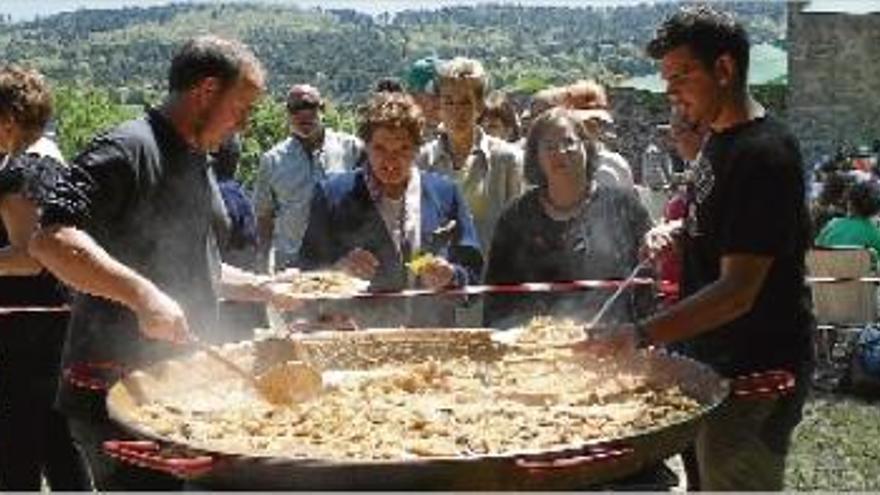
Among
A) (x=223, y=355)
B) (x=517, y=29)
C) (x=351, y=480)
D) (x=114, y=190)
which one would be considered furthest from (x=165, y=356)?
(x=517, y=29)

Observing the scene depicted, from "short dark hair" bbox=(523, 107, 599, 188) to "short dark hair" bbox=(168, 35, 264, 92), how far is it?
189cm

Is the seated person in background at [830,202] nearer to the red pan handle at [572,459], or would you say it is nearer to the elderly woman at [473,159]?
the elderly woman at [473,159]

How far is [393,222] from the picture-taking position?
5.36 metres

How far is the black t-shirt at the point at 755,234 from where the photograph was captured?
3449mm

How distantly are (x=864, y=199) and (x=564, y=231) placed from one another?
4.23 m

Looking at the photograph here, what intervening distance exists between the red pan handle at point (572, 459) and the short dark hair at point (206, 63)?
60.6 inches

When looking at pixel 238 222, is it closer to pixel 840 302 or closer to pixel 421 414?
pixel 421 414

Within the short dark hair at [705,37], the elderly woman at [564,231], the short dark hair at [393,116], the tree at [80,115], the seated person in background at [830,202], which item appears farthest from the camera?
the tree at [80,115]

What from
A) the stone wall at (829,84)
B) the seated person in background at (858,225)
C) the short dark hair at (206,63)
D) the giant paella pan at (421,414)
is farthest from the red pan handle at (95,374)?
the stone wall at (829,84)

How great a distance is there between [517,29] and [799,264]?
10512 centimetres

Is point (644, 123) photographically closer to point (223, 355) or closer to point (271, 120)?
point (271, 120)

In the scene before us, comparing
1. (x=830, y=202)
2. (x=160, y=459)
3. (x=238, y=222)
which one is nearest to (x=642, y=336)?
(x=160, y=459)

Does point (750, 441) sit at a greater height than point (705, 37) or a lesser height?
lesser

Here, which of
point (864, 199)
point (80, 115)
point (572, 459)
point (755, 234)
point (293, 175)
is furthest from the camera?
point (80, 115)
